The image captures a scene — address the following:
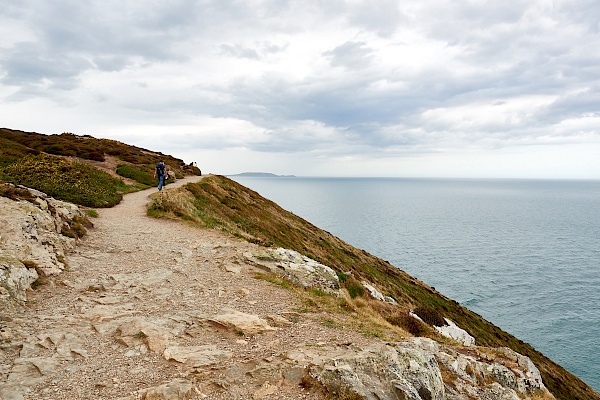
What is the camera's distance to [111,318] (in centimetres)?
1149

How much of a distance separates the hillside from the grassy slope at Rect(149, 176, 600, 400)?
8383 millimetres

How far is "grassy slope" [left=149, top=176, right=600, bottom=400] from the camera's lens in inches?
1303

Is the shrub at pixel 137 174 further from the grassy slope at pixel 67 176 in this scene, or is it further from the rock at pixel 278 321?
the rock at pixel 278 321

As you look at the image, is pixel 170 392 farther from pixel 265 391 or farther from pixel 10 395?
pixel 10 395

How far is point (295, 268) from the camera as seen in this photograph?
1891cm

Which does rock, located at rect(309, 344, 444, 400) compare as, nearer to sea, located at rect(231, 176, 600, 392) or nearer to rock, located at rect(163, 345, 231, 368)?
rock, located at rect(163, 345, 231, 368)

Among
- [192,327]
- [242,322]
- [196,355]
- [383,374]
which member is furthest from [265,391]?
[192,327]

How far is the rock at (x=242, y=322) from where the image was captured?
457 inches

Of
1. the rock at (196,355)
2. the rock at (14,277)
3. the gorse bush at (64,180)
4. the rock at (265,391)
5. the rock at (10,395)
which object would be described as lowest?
the rock at (265,391)

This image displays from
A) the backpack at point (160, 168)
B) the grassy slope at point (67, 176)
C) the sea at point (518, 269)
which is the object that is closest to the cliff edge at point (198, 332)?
the grassy slope at point (67, 176)

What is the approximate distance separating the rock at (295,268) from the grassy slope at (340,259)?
8680 mm

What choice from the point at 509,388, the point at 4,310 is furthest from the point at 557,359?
the point at 4,310

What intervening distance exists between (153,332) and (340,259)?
138 ft

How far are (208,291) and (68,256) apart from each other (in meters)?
7.47
